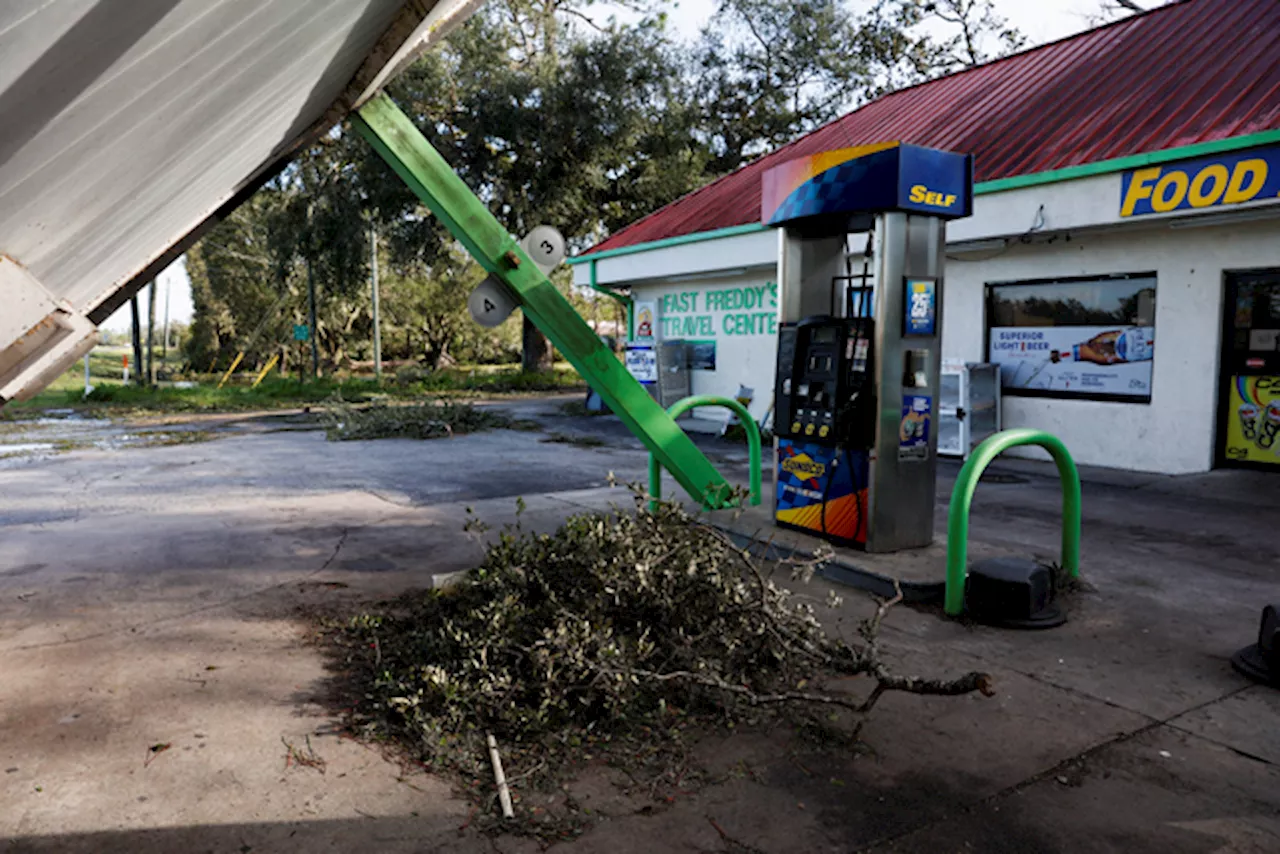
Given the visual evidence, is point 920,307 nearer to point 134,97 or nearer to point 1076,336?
point 134,97

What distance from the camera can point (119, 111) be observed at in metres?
1.92

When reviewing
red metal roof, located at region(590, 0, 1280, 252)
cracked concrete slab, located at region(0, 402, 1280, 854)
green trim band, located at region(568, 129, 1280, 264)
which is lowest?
cracked concrete slab, located at region(0, 402, 1280, 854)

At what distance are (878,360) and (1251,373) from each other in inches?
236

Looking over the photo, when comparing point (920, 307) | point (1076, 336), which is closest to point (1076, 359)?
point (1076, 336)

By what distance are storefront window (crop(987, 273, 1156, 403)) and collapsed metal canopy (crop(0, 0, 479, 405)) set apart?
29.4ft

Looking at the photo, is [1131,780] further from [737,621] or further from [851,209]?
[851,209]

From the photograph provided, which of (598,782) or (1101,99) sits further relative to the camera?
(1101,99)

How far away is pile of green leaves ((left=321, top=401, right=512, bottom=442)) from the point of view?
1518 centimetres

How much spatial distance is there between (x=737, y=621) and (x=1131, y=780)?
1.68m

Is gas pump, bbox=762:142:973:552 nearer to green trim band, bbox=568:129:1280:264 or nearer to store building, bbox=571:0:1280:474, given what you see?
green trim band, bbox=568:129:1280:264

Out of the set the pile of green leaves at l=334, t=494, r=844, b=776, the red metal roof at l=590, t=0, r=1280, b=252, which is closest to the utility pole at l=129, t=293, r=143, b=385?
the red metal roof at l=590, t=0, r=1280, b=252

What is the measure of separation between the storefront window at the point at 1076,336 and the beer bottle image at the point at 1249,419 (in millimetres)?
995

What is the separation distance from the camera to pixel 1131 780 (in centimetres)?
321

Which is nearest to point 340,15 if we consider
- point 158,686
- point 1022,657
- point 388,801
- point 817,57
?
point 388,801
